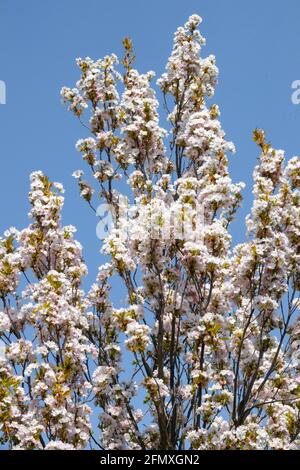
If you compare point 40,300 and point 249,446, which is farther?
point 40,300

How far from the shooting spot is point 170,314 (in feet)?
39.6

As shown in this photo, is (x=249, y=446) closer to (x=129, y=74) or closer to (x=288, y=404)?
(x=288, y=404)

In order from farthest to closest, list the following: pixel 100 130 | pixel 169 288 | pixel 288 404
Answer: pixel 100 130, pixel 288 404, pixel 169 288

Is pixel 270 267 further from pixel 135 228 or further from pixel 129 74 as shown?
pixel 129 74

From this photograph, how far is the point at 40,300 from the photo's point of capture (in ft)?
37.2

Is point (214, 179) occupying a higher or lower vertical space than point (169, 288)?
higher

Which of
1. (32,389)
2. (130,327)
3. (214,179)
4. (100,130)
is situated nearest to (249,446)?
(130,327)

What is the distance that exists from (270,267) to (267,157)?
2.05 meters
